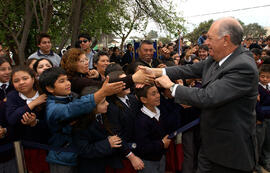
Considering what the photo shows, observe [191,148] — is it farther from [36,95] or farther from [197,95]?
[36,95]

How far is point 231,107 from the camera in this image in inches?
82.6

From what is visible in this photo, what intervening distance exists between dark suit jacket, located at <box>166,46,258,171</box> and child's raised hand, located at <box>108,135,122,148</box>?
0.79 meters

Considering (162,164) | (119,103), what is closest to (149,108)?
(119,103)

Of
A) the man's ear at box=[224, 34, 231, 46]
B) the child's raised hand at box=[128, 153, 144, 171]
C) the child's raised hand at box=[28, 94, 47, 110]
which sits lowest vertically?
the child's raised hand at box=[128, 153, 144, 171]

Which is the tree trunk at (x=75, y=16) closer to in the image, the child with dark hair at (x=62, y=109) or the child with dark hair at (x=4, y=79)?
the child with dark hair at (x=4, y=79)

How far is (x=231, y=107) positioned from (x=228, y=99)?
0.17 m

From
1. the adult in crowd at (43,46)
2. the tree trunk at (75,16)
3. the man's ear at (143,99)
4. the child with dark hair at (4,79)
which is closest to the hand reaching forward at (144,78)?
the man's ear at (143,99)

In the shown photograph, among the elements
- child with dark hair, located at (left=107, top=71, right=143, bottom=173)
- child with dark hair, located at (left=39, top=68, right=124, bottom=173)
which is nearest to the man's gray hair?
child with dark hair, located at (left=39, top=68, right=124, bottom=173)

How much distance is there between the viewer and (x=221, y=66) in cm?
220

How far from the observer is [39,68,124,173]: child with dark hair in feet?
6.66

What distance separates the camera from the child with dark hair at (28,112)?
228 cm

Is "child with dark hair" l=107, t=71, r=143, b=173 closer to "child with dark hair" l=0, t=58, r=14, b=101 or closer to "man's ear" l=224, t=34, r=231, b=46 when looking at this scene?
"man's ear" l=224, t=34, r=231, b=46

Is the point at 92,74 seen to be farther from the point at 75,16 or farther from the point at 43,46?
the point at 75,16

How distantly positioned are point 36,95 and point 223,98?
82.6 inches
